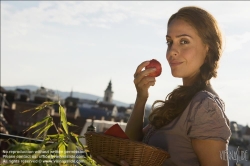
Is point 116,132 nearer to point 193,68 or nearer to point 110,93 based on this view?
point 193,68

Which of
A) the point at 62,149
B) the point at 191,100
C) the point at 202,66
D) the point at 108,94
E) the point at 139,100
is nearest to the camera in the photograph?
the point at 62,149

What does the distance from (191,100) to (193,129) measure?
106 mm

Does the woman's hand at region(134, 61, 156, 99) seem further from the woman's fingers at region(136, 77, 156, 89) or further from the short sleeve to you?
the short sleeve

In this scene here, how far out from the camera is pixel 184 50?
1.77m

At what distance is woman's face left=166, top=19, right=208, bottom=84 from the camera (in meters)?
1.78

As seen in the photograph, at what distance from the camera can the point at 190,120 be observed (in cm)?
167

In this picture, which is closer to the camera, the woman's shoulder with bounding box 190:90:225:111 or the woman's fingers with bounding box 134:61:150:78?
the woman's shoulder with bounding box 190:90:225:111

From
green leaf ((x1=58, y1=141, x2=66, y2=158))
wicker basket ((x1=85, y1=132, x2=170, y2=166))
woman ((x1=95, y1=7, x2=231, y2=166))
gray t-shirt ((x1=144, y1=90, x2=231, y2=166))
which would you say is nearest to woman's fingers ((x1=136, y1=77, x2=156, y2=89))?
woman ((x1=95, y1=7, x2=231, y2=166))

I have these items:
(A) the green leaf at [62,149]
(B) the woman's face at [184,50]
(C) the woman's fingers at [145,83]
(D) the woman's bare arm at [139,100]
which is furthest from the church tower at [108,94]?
(A) the green leaf at [62,149]

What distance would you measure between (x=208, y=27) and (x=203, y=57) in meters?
0.11

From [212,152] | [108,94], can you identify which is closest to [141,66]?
[212,152]

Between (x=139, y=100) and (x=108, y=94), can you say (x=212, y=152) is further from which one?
(x=108, y=94)

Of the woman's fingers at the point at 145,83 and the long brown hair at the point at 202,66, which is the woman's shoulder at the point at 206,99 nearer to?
the long brown hair at the point at 202,66

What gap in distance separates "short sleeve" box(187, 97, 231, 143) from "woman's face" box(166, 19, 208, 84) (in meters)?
0.18
